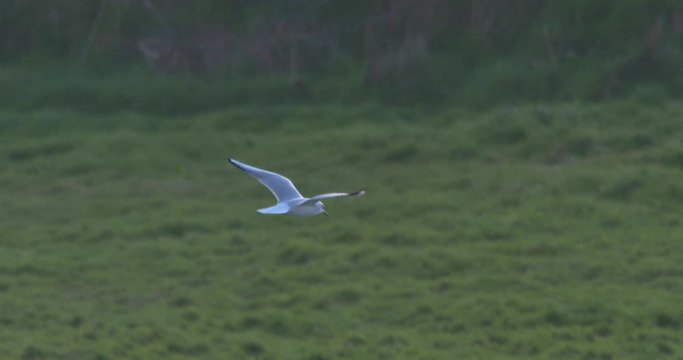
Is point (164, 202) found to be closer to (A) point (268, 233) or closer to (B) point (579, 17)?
(A) point (268, 233)

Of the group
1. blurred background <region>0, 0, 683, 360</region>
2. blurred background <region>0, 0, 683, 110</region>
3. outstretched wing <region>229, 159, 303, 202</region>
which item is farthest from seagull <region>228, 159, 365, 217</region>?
blurred background <region>0, 0, 683, 110</region>

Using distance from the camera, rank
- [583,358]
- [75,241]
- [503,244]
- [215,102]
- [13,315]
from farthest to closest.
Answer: [215,102] < [75,241] < [503,244] < [13,315] < [583,358]

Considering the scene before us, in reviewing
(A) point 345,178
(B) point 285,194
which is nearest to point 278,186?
(B) point 285,194

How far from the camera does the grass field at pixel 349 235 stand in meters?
12.2

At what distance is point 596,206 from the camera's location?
47.8 ft

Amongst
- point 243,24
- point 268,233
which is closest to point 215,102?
point 243,24

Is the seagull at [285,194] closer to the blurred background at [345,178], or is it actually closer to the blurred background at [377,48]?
the blurred background at [345,178]

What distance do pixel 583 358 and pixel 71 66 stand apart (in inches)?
402

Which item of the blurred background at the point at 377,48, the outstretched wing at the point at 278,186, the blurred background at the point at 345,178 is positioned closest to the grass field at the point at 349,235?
the blurred background at the point at 345,178

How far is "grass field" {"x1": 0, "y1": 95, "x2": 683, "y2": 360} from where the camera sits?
1222cm

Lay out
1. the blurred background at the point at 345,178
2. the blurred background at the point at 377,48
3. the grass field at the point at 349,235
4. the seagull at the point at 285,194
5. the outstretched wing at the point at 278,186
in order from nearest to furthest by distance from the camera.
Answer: the seagull at the point at 285,194 < the outstretched wing at the point at 278,186 < the grass field at the point at 349,235 < the blurred background at the point at 345,178 < the blurred background at the point at 377,48

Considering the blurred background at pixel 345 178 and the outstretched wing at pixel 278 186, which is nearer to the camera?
the outstretched wing at pixel 278 186

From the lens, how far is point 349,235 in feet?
47.4

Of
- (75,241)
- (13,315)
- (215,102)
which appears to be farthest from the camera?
(215,102)
